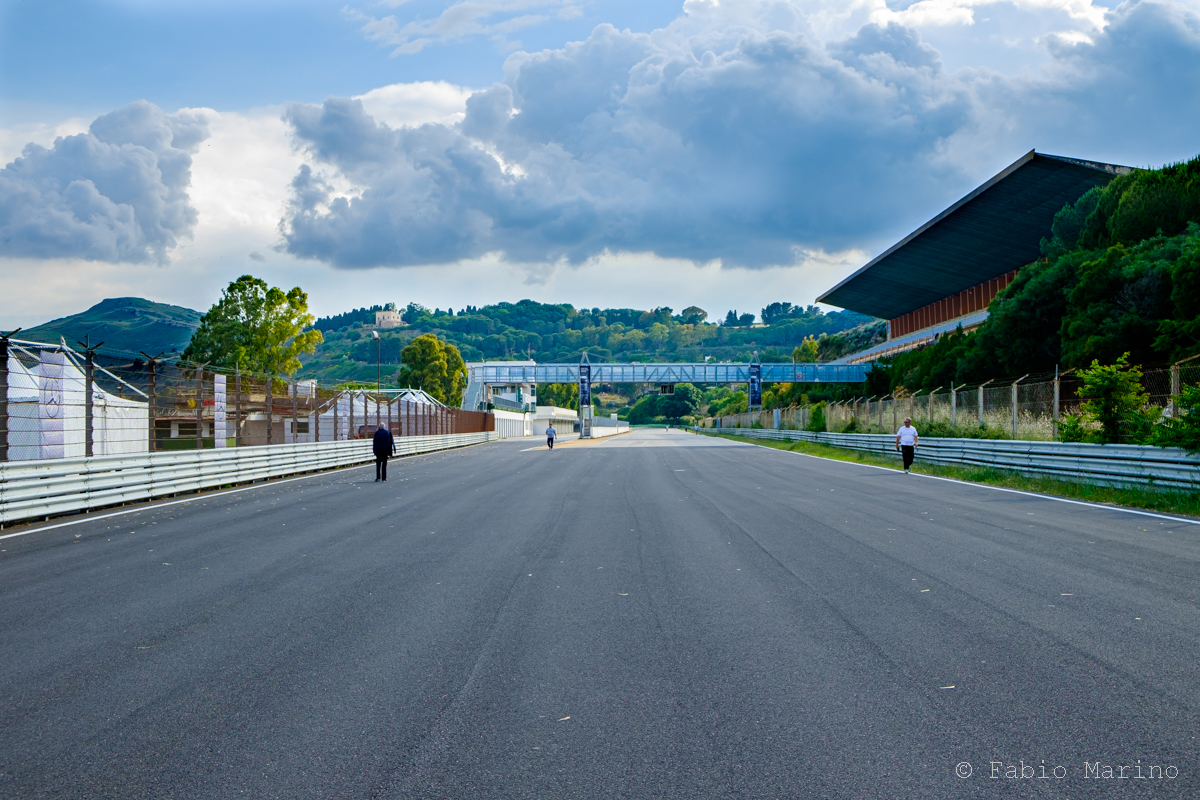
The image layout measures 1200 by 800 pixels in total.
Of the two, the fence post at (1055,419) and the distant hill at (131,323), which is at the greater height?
the distant hill at (131,323)

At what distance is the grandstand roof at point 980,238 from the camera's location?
154 ft

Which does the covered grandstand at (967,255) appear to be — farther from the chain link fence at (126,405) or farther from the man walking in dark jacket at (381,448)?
the chain link fence at (126,405)

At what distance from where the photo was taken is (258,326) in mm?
53500

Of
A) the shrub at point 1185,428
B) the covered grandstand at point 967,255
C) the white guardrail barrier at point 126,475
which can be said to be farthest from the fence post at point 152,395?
the covered grandstand at point 967,255

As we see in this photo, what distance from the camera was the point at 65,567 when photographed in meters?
8.91

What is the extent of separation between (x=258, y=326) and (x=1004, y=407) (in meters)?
42.9

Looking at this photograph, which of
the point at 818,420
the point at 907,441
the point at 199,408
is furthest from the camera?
the point at 818,420

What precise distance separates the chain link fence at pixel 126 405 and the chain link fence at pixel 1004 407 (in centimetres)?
1813

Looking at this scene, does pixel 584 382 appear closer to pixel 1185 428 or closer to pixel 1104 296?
pixel 1104 296

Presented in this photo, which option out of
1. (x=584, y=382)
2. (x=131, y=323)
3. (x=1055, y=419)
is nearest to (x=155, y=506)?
(x=1055, y=419)

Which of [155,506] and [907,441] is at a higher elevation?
[907,441]

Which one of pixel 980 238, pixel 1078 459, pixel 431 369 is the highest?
pixel 980 238

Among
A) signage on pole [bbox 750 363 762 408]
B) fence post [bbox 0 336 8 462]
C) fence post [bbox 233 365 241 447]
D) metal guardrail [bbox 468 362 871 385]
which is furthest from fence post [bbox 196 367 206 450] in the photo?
signage on pole [bbox 750 363 762 408]

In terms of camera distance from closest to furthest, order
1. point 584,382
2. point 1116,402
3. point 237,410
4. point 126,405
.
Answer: point 126,405
point 1116,402
point 237,410
point 584,382
